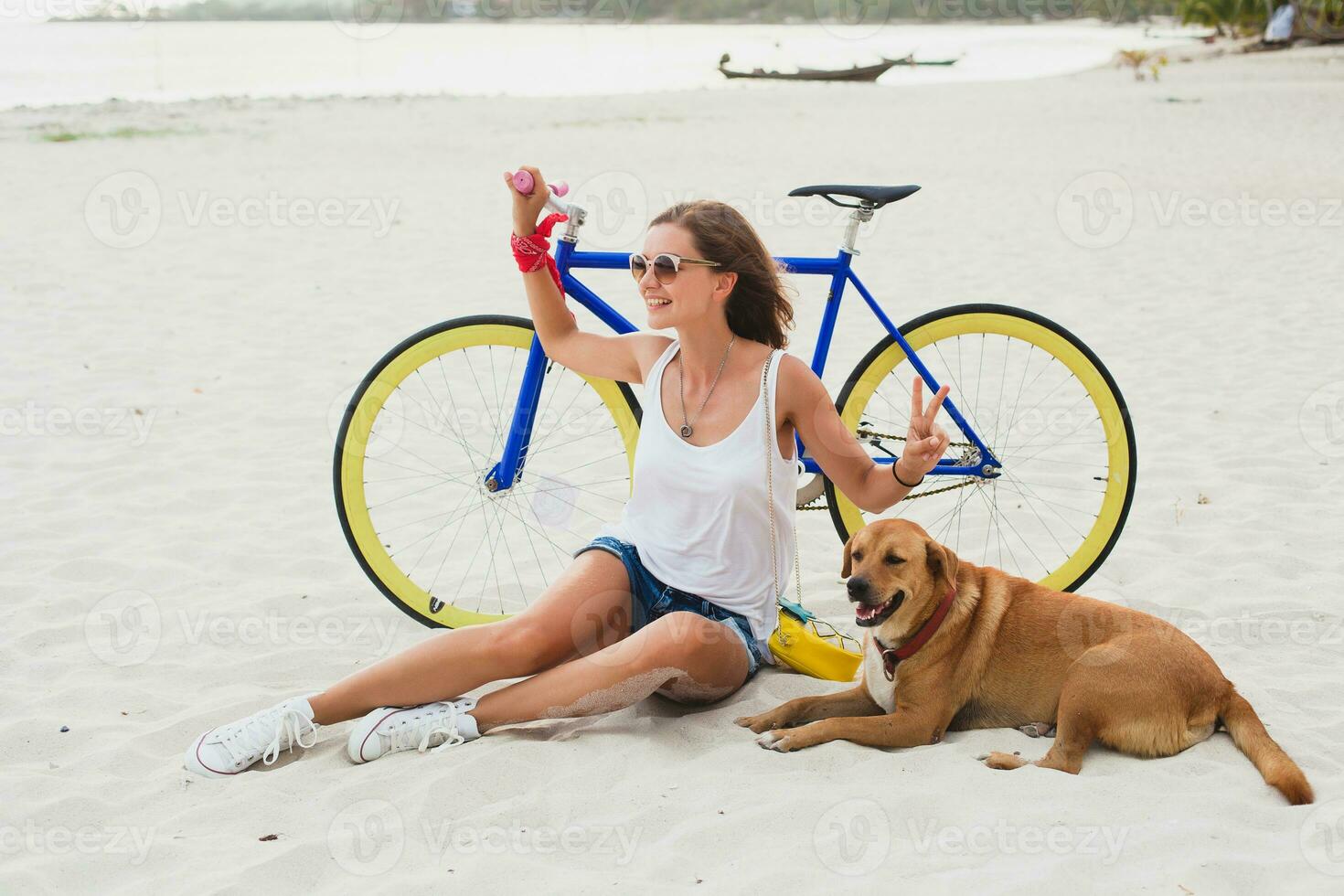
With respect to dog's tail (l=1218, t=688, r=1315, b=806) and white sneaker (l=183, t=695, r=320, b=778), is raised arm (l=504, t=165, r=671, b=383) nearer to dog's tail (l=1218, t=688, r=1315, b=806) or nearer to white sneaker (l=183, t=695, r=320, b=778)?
white sneaker (l=183, t=695, r=320, b=778)

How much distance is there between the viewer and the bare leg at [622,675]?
2.93 meters

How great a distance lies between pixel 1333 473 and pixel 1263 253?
5.70m

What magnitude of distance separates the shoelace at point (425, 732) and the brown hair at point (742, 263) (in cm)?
135

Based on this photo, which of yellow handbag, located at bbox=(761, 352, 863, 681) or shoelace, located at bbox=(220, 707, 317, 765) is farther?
yellow handbag, located at bbox=(761, 352, 863, 681)
